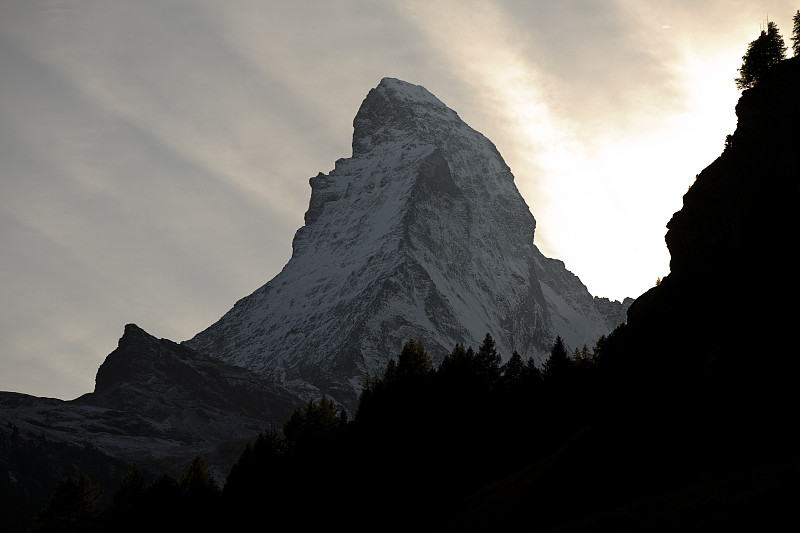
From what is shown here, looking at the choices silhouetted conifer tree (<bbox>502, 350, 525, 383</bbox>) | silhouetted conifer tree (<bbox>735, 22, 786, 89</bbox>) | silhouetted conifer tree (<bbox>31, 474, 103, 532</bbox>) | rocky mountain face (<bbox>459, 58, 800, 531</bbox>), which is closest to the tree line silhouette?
silhouetted conifer tree (<bbox>31, 474, 103, 532</bbox>)

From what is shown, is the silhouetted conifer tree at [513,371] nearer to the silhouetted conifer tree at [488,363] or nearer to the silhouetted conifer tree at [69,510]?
the silhouetted conifer tree at [488,363]


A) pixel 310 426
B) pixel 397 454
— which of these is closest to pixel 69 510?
pixel 310 426

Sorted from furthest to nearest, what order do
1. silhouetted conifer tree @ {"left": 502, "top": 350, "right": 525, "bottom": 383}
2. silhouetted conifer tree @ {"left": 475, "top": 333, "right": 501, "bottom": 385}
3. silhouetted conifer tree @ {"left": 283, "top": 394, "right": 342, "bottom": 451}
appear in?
1. silhouetted conifer tree @ {"left": 502, "top": 350, "right": 525, "bottom": 383}
2. silhouetted conifer tree @ {"left": 283, "top": 394, "right": 342, "bottom": 451}
3. silhouetted conifer tree @ {"left": 475, "top": 333, "right": 501, "bottom": 385}

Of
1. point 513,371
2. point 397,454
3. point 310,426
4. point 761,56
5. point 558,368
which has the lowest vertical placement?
point 397,454

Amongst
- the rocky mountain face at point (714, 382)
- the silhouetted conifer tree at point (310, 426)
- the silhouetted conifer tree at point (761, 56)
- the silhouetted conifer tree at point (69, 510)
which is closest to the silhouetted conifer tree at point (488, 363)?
the silhouetted conifer tree at point (310, 426)

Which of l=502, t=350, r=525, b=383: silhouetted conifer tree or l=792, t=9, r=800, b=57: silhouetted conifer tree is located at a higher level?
l=792, t=9, r=800, b=57: silhouetted conifer tree

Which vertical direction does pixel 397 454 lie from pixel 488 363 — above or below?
below

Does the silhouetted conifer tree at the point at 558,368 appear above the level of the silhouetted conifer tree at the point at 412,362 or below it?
below

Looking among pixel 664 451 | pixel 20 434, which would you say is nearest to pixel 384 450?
pixel 664 451

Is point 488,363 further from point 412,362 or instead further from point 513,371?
point 412,362

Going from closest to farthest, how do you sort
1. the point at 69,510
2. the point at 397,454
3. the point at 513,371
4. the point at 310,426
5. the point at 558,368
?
1. the point at 397,454
2. the point at 558,368
3. the point at 310,426
4. the point at 513,371
5. the point at 69,510

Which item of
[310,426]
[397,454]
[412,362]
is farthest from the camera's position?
[310,426]

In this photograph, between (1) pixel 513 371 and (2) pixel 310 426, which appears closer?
(2) pixel 310 426

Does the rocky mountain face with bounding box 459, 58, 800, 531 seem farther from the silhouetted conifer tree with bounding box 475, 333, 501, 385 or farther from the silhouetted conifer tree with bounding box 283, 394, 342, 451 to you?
the silhouetted conifer tree with bounding box 283, 394, 342, 451
